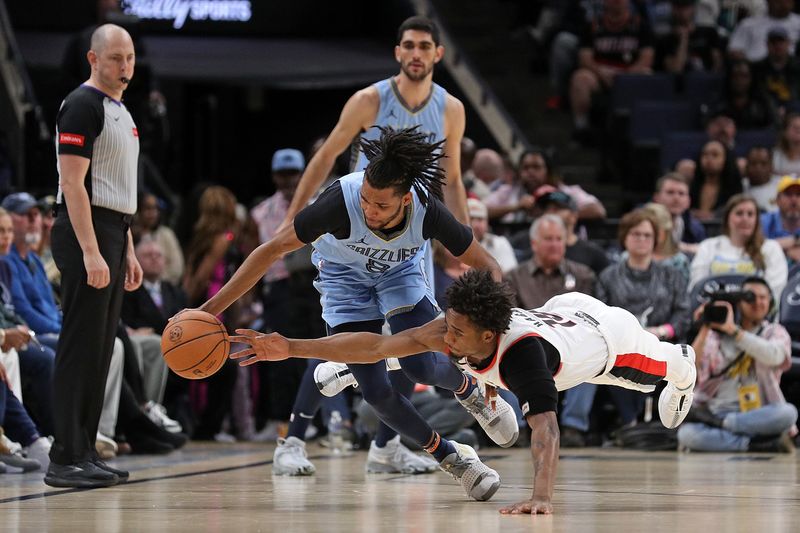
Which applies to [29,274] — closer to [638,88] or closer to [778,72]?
[638,88]

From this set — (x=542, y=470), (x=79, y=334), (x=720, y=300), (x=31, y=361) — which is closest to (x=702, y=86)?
(x=720, y=300)

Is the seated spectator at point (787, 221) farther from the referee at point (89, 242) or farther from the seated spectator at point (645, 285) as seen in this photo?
the referee at point (89, 242)

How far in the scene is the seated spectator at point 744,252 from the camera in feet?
30.5

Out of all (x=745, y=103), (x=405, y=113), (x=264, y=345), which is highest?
(x=745, y=103)

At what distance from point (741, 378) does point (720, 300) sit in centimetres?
53

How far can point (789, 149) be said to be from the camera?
1131cm

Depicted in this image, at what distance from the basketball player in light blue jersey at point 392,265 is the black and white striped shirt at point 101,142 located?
98cm

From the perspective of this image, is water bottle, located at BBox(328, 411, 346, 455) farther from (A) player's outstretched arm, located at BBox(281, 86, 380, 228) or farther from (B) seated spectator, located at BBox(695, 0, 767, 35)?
(B) seated spectator, located at BBox(695, 0, 767, 35)

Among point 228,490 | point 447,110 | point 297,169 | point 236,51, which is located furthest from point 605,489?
point 236,51

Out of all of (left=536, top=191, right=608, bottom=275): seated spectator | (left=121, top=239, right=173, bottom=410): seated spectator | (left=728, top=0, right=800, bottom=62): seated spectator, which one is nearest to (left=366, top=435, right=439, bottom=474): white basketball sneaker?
(left=121, top=239, right=173, bottom=410): seated spectator

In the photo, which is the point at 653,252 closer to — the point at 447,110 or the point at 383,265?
the point at 447,110

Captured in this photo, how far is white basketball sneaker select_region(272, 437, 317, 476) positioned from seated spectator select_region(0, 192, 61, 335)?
2.08 m

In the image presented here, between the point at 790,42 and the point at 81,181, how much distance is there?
31.1ft

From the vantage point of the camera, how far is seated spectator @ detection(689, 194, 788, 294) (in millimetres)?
9289
